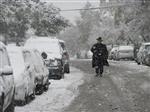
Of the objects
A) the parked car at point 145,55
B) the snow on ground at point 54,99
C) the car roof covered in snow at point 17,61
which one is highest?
the car roof covered in snow at point 17,61

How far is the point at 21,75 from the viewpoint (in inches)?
578

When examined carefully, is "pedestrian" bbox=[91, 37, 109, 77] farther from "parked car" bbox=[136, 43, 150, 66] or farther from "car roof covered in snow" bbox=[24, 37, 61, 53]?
"parked car" bbox=[136, 43, 150, 66]

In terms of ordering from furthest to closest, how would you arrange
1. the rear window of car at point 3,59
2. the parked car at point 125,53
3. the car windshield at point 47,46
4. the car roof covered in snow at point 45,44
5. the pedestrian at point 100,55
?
the parked car at point 125,53 < the car roof covered in snow at point 45,44 < the car windshield at point 47,46 < the pedestrian at point 100,55 < the rear window of car at point 3,59

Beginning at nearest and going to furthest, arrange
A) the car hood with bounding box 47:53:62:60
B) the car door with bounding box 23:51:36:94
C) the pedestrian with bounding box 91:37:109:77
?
the car door with bounding box 23:51:36:94 → the car hood with bounding box 47:53:62:60 → the pedestrian with bounding box 91:37:109:77

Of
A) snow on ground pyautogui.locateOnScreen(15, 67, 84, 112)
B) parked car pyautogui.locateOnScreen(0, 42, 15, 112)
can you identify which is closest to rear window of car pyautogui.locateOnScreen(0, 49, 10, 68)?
parked car pyautogui.locateOnScreen(0, 42, 15, 112)

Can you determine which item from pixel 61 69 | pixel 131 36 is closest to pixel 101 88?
pixel 61 69

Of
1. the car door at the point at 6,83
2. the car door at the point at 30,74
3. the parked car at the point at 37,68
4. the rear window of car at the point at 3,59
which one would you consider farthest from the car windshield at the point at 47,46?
the car door at the point at 6,83

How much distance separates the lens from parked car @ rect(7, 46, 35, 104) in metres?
14.4

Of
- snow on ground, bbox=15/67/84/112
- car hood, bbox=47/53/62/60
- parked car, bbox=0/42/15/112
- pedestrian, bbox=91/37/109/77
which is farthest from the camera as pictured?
pedestrian, bbox=91/37/109/77

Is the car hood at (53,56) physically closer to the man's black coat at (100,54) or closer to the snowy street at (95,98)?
the man's black coat at (100,54)

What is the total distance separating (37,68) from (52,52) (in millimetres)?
8070

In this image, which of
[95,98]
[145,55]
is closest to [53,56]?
[95,98]

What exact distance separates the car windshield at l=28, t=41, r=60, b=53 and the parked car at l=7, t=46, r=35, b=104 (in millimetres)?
9633

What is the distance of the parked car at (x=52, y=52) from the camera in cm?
2516
